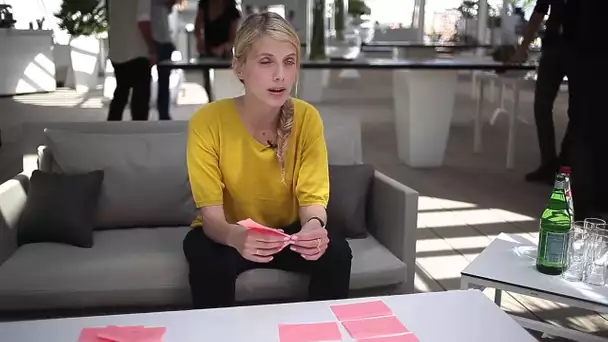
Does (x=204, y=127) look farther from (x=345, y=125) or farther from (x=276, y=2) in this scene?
(x=276, y=2)

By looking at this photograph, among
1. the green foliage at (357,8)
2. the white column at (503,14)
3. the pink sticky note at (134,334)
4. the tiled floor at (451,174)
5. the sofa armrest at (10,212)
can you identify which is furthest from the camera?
the white column at (503,14)

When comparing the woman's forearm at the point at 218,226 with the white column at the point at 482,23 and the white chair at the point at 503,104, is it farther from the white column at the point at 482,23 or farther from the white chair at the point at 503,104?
the white column at the point at 482,23

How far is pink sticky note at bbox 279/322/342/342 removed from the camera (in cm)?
138

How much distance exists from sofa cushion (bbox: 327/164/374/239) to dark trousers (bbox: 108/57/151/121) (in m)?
2.26

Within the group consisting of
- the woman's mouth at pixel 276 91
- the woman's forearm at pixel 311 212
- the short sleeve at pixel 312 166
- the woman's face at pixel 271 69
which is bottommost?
the woman's forearm at pixel 311 212

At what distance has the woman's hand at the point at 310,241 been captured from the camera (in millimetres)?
1724

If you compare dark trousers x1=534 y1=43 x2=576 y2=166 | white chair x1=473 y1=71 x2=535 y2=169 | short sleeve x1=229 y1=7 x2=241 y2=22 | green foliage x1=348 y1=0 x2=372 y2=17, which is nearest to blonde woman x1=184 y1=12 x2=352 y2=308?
short sleeve x1=229 y1=7 x2=241 y2=22

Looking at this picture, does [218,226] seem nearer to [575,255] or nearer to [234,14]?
[575,255]

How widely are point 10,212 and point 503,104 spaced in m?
4.35

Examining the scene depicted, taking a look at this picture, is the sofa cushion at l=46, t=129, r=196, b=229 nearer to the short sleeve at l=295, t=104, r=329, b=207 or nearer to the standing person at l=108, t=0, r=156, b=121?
the short sleeve at l=295, t=104, r=329, b=207

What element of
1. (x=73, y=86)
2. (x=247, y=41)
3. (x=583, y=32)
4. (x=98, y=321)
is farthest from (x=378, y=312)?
(x=73, y=86)

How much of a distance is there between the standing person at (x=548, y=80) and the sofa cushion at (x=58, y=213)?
2.88 metres

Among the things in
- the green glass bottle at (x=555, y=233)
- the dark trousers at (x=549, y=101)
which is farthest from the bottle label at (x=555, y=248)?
the dark trousers at (x=549, y=101)

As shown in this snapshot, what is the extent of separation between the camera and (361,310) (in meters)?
1.53
